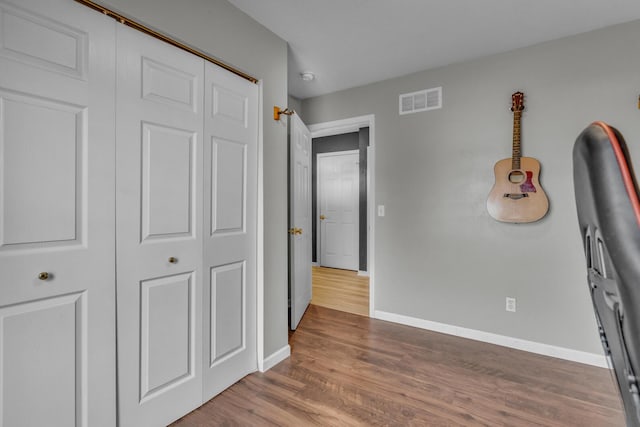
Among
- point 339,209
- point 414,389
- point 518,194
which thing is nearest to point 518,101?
point 518,194

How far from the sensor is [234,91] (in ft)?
6.40

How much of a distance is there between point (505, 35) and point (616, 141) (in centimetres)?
238

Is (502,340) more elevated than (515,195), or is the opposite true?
(515,195)

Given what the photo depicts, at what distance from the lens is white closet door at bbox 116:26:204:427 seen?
142 centimetres

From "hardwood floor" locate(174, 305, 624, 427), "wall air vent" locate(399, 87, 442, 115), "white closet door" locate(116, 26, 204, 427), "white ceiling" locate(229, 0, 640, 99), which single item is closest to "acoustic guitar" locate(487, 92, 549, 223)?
"white ceiling" locate(229, 0, 640, 99)

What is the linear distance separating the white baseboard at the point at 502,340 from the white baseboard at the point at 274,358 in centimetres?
120

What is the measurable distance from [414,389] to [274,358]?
978mm

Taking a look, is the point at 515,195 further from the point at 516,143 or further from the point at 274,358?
the point at 274,358

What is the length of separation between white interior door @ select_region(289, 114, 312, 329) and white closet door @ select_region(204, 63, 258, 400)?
65cm

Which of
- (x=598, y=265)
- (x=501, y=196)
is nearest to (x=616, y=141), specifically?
(x=598, y=265)

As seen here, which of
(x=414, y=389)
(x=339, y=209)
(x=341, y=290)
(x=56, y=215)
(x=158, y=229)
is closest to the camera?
(x=56, y=215)

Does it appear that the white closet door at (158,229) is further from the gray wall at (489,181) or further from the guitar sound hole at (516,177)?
the guitar sound hole at (516,177)

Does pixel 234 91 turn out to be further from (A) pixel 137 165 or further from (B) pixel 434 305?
(B) pixel 434 305

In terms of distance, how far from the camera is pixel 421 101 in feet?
9.66
